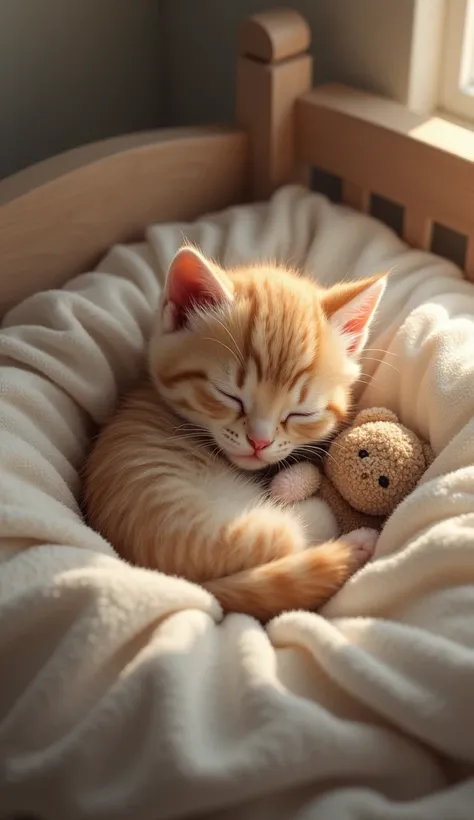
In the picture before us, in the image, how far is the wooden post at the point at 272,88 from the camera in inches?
54.9

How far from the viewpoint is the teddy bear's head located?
3.76 ft

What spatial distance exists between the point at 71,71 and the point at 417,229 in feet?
2.58

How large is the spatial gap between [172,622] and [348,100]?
944 millimetres

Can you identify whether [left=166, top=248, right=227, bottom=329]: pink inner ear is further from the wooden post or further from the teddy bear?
the wooden post

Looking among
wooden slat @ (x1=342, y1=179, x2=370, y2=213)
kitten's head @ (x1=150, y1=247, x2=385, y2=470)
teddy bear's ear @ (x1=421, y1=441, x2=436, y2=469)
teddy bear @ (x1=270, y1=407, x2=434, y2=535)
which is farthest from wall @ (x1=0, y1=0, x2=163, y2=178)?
teddy bear's ear @ (x1=421, y1=441, x2=436, y2=469)

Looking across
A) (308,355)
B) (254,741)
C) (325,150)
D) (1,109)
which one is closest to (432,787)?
(254,741)

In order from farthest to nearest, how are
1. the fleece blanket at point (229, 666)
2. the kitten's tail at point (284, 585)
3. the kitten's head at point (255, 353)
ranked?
the kitten's head at point (255, 353), the kitten's tail at point (284, 585), the fleece blanket at point (229, 666)

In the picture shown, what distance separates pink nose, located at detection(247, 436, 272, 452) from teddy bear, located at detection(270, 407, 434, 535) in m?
0.09

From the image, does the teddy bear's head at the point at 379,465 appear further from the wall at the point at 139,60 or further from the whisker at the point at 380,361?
the wall at the point at 139,60

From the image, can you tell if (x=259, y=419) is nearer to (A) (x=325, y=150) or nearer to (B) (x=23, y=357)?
(B) (x=23, y=357)

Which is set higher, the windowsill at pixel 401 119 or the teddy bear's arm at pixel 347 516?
the windowsill at pixel 401 119

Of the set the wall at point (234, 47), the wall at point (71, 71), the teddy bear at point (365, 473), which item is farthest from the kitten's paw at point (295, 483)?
the wall at point (71, 71)

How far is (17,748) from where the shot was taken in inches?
34.5

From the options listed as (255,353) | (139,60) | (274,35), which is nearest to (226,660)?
(255,353)
